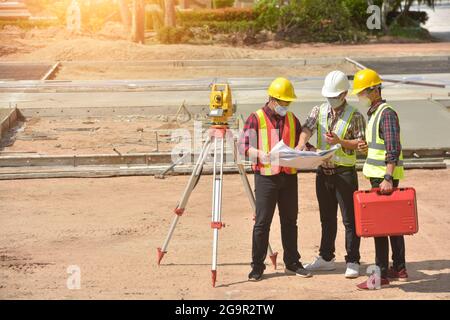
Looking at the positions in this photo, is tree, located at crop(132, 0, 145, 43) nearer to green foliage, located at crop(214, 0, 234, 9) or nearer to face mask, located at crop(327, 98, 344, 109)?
green foliage, located at crop(214, 0, 234, 9)

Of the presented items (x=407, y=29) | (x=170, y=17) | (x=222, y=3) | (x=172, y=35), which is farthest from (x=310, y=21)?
(x=222, y=3)

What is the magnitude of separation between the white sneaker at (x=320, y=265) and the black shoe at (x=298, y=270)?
0.16m

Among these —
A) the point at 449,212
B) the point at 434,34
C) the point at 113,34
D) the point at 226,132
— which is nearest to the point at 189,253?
the point at 226,132

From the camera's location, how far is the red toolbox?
9.21 meters

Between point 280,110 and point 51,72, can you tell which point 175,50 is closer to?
point 51,72

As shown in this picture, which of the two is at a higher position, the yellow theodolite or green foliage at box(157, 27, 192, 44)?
the yellow theodolite

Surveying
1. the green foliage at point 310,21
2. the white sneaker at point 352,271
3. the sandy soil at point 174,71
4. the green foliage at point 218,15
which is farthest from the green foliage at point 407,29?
the white sneaker at point 352,271

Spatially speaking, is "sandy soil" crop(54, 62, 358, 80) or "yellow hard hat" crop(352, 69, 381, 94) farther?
"sandy soil" crop(54, 62, 358, 80)

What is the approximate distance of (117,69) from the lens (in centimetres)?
3259

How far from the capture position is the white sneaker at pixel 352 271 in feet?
32.1

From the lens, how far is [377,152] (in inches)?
371

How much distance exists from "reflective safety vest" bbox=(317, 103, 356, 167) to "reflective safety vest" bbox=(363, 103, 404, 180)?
225 millimetres

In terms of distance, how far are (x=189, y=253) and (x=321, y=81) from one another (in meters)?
17.8

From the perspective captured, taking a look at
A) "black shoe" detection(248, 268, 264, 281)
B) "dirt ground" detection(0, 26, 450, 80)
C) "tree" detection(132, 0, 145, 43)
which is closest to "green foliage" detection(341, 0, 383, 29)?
"dirt ground" detection(0, 26, 450, 80)
